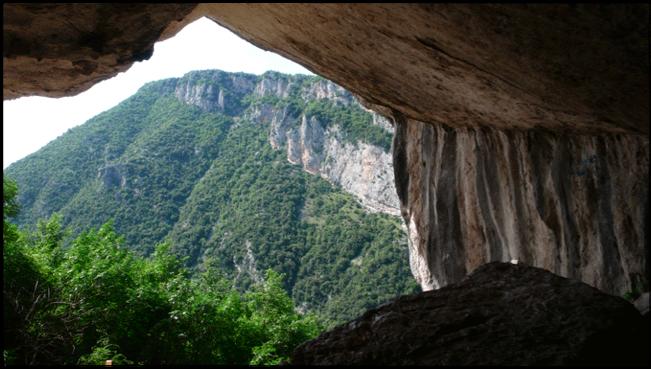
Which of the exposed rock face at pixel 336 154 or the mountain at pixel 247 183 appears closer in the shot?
the mountain at pixel 247 183

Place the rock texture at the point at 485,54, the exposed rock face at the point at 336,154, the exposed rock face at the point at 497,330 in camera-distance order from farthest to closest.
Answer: the exposed rock face at the point at 336,154, the rock texture at the point at 485,54, the exposed rock face at the point at 497,330

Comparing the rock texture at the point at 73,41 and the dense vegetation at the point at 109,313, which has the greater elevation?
the rock texture at the point at 73,41

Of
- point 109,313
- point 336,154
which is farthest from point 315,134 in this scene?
point 109,313

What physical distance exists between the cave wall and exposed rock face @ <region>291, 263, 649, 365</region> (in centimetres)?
225

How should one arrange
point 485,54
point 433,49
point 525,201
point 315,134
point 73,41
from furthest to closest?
point 315,134
point 525,201
point 73,41
point 433,49
point 485,54

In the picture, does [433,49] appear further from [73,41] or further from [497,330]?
[73,41]

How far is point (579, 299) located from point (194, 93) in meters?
105

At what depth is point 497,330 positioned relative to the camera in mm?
4602

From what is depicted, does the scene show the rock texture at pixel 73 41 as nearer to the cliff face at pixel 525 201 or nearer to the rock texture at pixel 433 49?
the rock texture at pixel 433 49

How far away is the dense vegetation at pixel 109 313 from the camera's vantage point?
11109 millimetres

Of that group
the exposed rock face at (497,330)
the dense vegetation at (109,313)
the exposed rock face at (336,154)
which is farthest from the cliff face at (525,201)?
the exposed rock face at (336,154)

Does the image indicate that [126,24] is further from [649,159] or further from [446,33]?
[649,159]

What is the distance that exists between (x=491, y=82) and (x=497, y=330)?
132 inches

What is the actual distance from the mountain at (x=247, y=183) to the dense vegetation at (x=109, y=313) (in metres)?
30.7
